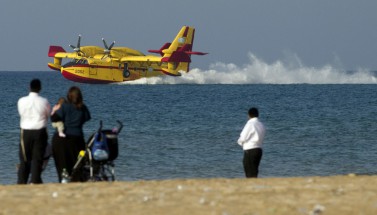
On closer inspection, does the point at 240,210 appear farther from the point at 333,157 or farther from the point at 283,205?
the point at 333,157

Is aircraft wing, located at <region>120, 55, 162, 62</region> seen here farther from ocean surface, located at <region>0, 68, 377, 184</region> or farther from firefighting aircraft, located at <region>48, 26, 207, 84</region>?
ocean surface, located at <region>0, 68, 377, 184</region>

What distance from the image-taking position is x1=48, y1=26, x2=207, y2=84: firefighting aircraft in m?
99.2

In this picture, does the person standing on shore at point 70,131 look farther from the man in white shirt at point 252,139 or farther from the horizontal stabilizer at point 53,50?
the horizontal stabilizer at point 53,50

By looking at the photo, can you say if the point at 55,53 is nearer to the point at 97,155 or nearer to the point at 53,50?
the point at 53,50

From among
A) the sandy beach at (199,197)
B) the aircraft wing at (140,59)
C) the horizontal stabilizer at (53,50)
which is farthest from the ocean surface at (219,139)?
the horizontal stabilizer at (53,50)

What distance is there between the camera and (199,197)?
11.0 m

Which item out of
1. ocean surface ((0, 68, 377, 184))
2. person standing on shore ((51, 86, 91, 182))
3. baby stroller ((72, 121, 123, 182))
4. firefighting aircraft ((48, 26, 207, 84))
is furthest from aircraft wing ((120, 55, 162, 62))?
person standing on shore ((51, 86, 91, 182))

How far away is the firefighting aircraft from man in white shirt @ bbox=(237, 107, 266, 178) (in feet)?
275

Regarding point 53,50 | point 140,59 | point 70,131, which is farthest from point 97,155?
point 53,50

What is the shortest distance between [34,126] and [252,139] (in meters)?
3.44

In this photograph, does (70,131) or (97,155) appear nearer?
(97,155)

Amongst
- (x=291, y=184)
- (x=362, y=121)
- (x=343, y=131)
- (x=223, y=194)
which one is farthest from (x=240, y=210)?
(x=362, y=121)

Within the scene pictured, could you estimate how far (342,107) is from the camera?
68125 mm

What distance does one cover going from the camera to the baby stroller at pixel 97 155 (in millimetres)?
12891
